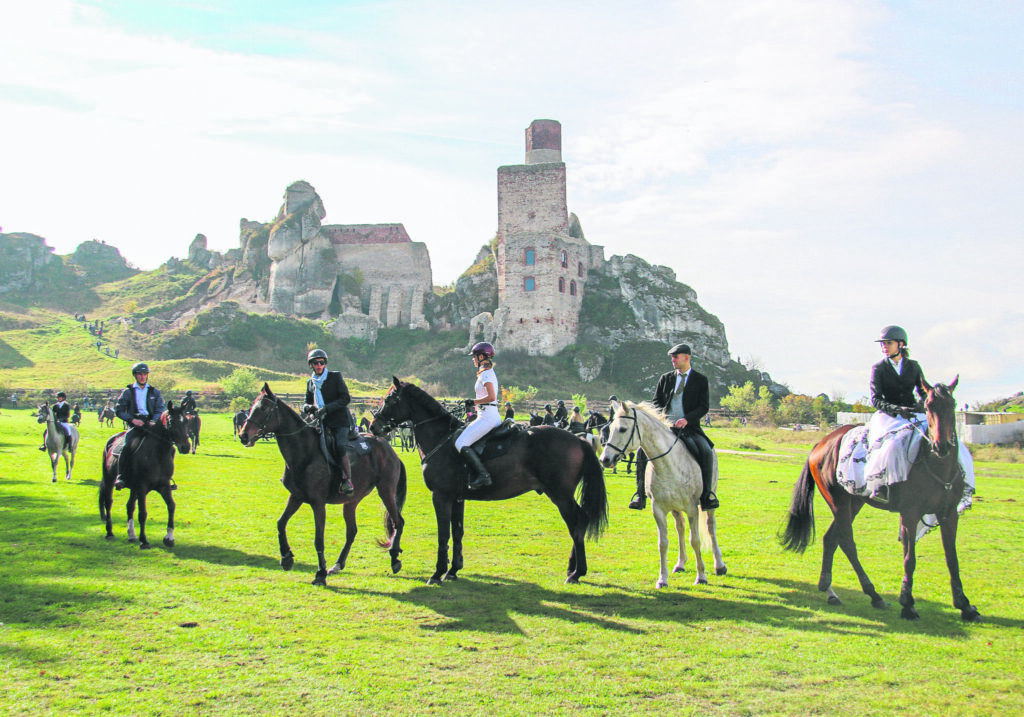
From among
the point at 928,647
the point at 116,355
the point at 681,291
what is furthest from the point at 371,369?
the point at 928,647

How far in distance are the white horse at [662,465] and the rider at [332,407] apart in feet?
10.3

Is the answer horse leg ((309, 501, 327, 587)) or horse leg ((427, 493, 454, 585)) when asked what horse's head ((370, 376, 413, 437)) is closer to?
horse leg ((427, 493, 454, 585))

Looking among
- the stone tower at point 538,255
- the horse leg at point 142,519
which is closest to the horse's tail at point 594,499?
the horse leg at point 142,519

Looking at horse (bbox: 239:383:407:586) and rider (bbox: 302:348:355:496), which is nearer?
horse (bbox: 239:383:407:586)

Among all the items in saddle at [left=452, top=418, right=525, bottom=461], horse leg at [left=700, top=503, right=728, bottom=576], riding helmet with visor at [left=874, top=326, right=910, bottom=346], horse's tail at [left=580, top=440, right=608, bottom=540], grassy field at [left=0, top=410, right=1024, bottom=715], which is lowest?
grassy field at [left=0, top=410, right=1024, bottom=715]

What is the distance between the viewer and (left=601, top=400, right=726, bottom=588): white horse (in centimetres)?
860

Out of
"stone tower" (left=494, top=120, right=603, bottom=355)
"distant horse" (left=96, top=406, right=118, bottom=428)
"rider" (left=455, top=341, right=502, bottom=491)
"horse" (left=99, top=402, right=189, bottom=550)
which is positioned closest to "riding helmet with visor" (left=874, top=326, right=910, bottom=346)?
"rider" (left=455, top=341, right=502, bottom=491)

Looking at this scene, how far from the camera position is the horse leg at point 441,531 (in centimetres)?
869

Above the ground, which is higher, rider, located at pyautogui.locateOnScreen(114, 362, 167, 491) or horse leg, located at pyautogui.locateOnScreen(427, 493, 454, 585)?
rider, located at pyautogui.locateOnScreen(114, 362, 167, 491)

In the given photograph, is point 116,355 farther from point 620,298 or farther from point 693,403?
point 693,403

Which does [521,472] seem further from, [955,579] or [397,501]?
[955,579]

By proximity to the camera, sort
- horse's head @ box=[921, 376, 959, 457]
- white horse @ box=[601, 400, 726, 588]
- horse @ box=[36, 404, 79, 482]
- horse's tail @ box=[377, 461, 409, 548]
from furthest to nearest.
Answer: horse @ box=[36, 404, 79, 482] → horse's tail @ box=[377, 461, 409, 548] → white horse @ box=[601, 400, 726, 588] → horse's head @ box=[921, 376, 959, 457]

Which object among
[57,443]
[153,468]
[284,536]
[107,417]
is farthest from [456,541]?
[107,417]

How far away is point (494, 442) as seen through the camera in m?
9.12
